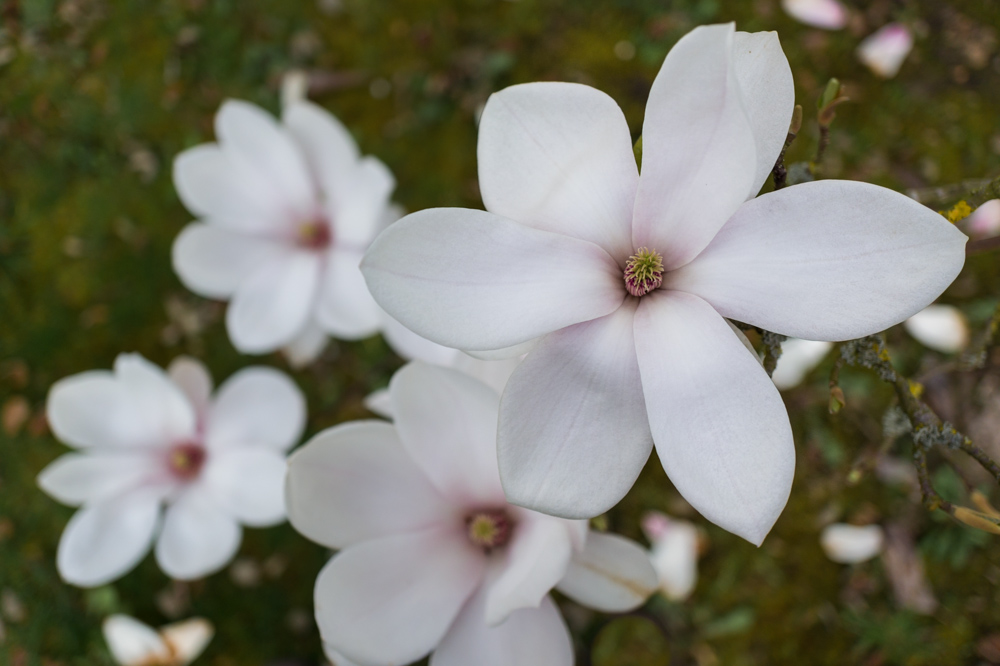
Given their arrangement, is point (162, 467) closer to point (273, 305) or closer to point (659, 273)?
point (273, 305)

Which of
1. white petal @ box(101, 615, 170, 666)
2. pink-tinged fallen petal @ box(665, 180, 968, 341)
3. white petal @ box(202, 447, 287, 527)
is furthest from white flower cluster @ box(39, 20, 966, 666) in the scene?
white petal @ box(101, 615, 170, 666)

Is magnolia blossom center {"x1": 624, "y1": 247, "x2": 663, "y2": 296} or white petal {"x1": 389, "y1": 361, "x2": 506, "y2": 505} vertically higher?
magnolia blossom center {"x1": 624, "y1": 247, "x2": 663, "y2": 296}

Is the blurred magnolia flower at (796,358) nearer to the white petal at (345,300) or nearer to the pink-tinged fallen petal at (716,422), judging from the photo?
the pink-tinged fallen petal at (716,422)

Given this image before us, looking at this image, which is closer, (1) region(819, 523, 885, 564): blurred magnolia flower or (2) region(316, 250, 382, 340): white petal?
(2) region(316, 250, 382, 340): white petal

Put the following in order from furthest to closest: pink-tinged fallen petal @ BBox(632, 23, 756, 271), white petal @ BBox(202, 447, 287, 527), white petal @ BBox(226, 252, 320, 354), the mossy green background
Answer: the mossy green background
white petal @ BBox(226, 252, 320, 354)
white petal @ BBox(202, 447, 287, 527)
pink-tinged fallen petal @ BBox(632, 23, 756, 271)

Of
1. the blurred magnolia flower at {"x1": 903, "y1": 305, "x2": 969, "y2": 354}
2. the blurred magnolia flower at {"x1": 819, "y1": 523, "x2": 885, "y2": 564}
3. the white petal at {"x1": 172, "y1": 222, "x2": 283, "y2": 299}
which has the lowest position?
the blurred magnolia flower at {"x1": 819, "y1": 523, "x2": 885, "y2": 564}

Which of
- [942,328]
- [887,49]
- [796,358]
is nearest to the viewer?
[796,358]

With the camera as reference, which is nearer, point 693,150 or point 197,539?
point 693,150

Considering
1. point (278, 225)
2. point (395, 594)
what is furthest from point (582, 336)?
point (278, 225)

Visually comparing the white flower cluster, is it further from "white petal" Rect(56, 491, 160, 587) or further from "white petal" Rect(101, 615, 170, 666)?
"white petal" Rect(101, 615, 170, 666)
